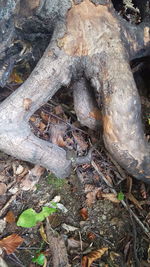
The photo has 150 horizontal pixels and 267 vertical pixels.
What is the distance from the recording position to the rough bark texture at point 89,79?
200 cm

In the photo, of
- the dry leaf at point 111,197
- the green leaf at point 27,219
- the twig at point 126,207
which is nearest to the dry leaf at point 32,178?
the green leaf at point 27,219

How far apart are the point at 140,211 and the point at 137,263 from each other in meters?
0.42

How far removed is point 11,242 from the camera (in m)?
1.97

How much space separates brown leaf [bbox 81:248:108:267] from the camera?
6.22 feet

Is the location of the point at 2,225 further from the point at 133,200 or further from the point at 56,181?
the point at 133,200

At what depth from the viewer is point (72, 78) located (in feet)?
7.32

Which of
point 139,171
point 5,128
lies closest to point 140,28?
point 139,171

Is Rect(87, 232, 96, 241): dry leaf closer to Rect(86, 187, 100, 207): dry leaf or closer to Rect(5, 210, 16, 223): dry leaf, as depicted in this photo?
Rect(86, 187, 100, 207): dry leaf

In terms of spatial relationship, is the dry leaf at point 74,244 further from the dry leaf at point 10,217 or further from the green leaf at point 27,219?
the dry leaf at point 10,217

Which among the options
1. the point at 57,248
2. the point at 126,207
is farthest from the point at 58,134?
the point at 57,248

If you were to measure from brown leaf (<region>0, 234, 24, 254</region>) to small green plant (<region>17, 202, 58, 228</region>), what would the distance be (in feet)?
0.31

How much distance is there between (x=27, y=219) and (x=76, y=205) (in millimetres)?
425

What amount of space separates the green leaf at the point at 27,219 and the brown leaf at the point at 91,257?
0.46 m

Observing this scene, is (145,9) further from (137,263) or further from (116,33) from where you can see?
(137,263)
